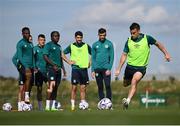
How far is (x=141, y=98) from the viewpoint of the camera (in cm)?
2944

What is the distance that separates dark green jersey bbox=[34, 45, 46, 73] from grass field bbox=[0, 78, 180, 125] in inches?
58.4

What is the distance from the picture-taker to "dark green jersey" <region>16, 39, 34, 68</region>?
1642 centimetres

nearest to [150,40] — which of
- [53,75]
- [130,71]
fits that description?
[130,71]

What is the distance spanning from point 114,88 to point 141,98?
3.08 m

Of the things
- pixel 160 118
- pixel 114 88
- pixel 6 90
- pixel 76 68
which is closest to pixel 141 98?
pixel 114 88

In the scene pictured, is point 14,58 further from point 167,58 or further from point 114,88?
point 114,88

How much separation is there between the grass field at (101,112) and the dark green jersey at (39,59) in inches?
58.4

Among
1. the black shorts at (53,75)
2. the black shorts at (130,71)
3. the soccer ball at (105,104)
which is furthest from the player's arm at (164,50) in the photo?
the black shorts at (53,75)

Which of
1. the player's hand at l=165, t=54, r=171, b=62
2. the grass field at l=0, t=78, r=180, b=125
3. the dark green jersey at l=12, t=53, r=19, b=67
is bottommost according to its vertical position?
the grass field at l=0, t=78, r=180, b=125

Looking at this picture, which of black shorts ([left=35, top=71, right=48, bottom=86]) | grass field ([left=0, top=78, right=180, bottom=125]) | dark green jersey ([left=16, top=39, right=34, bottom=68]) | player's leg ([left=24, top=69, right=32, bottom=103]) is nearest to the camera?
grass field ([left=0, top=78, right=180, bottom=125])

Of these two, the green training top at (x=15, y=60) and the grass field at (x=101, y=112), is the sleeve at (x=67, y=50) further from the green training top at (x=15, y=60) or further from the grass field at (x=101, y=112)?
the grass field at (x=101, y=112)

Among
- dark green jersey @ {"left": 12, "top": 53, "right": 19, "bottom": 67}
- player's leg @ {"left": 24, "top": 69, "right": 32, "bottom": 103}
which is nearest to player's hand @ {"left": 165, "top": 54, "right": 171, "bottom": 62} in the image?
player's leg @ {"left": 24, "top": 69, "right": 32, "bottom": 103}

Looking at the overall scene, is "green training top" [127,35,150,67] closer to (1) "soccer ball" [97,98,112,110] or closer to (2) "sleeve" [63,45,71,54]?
(1) "soccer ball" [97,98,112,110]

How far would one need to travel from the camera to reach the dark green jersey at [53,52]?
16.5 m
